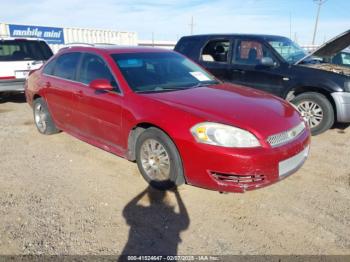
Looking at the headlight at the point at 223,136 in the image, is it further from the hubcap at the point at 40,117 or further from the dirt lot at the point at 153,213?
the hubcap at the point at 40,117

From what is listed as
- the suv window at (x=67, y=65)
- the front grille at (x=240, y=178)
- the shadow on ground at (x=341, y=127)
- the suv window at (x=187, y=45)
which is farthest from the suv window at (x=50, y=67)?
the shadow on ground at (x=341, y=127)

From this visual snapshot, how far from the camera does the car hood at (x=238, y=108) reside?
315cm

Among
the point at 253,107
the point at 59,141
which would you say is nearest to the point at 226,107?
the point at 253,107

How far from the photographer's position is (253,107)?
139 inches

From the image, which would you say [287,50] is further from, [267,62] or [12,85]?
[12,85]

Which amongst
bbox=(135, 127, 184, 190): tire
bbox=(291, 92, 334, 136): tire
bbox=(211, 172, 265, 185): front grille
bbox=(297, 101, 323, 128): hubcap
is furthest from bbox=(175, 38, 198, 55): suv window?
bbox=(211, 172, 265, 185): front grille

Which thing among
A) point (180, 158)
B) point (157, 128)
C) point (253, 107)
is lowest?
point (180, 158)

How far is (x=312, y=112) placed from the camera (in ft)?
18.4

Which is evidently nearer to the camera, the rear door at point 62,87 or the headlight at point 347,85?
the rear door at point 62,87

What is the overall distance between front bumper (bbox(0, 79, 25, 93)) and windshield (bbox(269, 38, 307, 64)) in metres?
6.04

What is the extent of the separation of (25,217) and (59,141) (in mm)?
2408

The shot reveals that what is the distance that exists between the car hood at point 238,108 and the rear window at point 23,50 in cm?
592

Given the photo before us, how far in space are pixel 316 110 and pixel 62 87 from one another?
4.22 m

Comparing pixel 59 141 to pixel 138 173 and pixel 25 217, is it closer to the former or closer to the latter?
pixel 138 173
